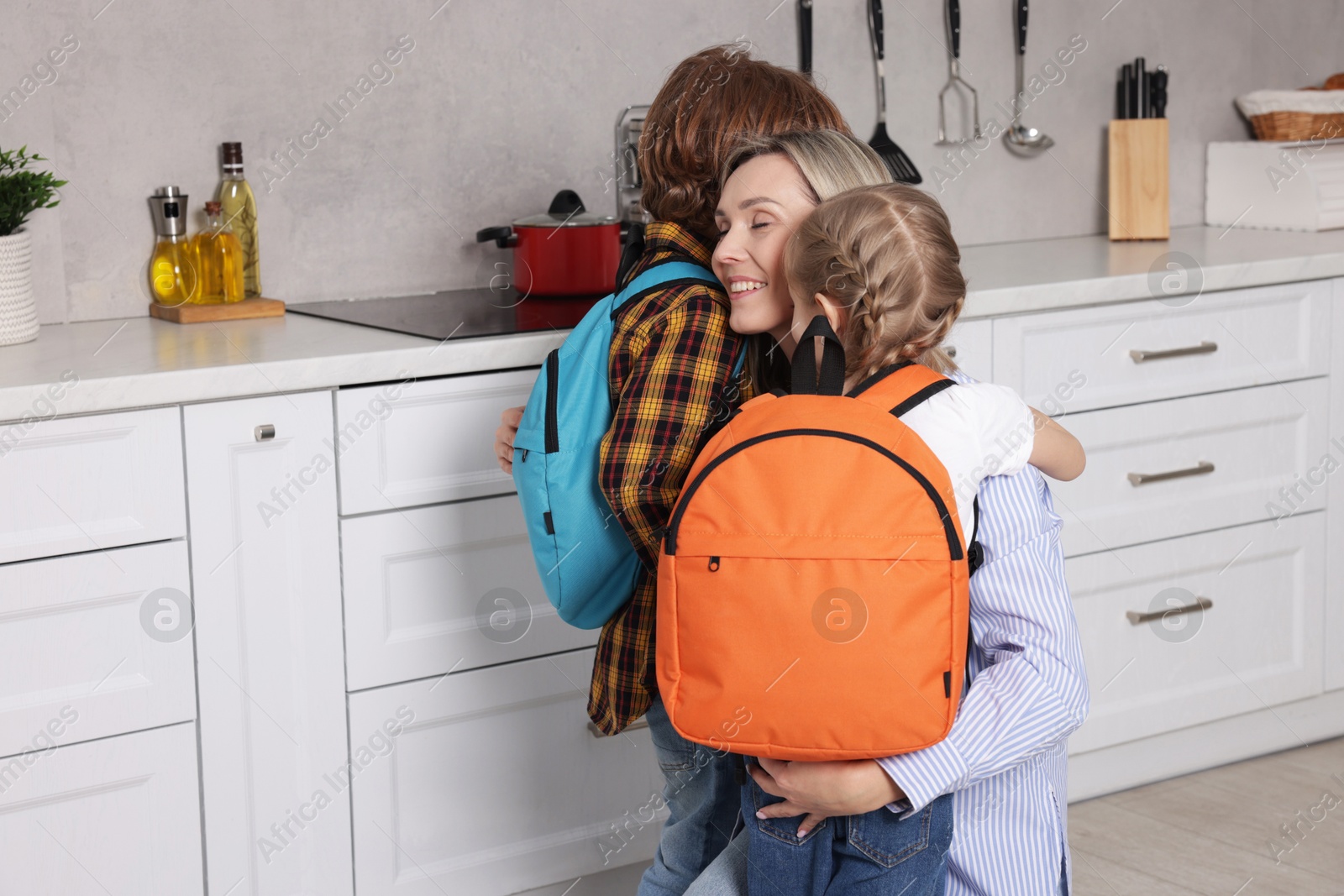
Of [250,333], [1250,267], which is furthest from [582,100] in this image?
[1250,267]

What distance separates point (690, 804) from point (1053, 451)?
0.53m

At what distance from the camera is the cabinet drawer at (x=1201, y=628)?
2.15 m

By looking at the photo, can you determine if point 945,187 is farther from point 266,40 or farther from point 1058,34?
point 266,40

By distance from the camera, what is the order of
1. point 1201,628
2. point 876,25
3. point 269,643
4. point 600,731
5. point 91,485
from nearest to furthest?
point 91,485 → point 269,643 → point 600,731 → point 1201,628 → point 876,25

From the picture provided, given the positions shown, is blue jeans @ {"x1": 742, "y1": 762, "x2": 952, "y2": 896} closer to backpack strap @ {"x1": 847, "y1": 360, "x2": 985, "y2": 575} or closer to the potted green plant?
backpack strap @ {"x1": 847, "y1": 360, "x2": 985, "y2": 575}

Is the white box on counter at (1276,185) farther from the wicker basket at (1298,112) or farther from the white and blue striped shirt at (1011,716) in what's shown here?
the white and blue striped shirt at (1011,716)

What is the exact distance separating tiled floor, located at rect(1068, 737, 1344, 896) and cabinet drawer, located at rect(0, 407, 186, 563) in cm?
140

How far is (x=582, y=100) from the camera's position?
2.26 metres

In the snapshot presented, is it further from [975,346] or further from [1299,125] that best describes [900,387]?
[1299,125]

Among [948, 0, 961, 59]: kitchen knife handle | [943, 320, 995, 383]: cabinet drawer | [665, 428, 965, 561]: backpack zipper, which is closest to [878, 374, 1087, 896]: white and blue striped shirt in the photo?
[665, 428, 965, 561]: backpack zipper

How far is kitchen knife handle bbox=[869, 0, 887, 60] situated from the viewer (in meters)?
2.45

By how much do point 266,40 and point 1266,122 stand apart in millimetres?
2033

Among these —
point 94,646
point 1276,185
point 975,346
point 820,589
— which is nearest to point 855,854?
point 820,589

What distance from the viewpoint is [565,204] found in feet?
6.77
